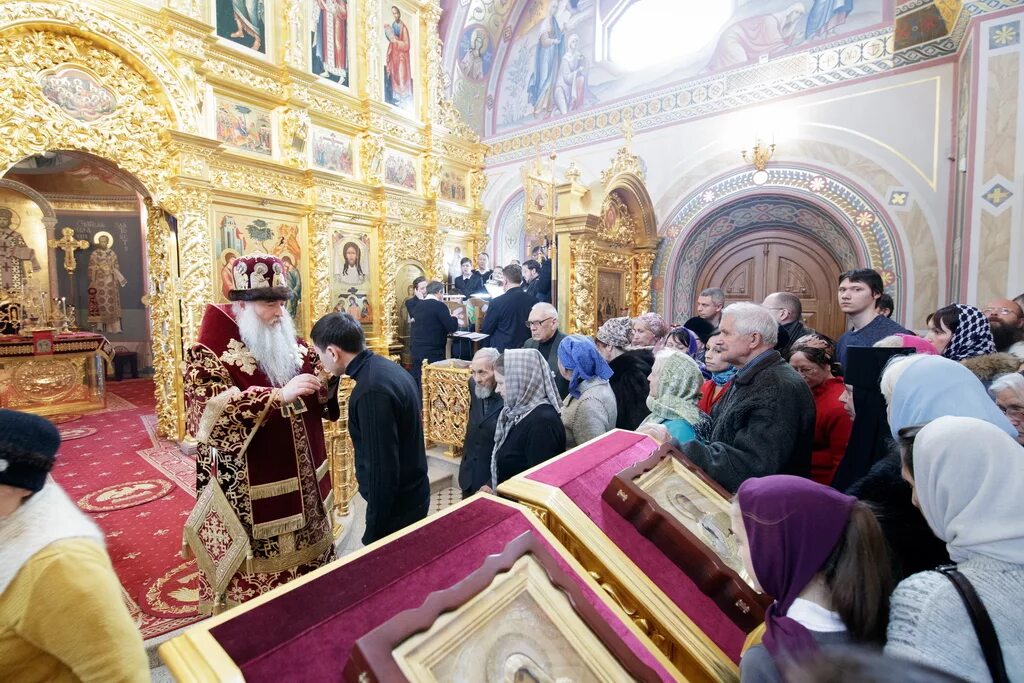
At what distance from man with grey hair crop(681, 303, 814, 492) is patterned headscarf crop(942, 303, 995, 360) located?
5.36 feet

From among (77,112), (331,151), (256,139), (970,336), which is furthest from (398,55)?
(970,336)

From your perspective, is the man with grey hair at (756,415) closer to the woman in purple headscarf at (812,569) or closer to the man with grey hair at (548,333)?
the woman in purple headscarf at (812,569)

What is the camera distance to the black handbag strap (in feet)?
2.69

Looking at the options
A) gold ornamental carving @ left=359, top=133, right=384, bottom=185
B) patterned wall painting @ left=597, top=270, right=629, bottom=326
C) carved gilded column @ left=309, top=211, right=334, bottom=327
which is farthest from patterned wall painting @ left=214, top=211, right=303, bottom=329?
patterned wall painting @ left=597, top=270, right=629, bottom=326

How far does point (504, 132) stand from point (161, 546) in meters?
9.98

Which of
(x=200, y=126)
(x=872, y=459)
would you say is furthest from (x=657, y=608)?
(x=200, y=126)

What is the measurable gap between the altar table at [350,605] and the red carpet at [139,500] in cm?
256

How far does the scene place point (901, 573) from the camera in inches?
45.9

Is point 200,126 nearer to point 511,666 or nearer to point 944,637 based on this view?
point 511,666

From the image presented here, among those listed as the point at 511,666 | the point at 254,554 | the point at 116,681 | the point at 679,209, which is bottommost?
the point at 254,554

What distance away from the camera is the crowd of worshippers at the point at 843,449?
0.89 m

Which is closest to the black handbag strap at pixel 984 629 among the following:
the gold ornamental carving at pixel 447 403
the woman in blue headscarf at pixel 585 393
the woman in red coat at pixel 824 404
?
the woman in blue headscarf at pixel 585 393

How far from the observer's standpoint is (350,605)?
93 centimetres

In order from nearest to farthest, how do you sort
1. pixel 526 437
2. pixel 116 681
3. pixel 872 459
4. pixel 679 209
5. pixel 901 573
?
pixel 116 681 → pixel 901 573 → pixel 872 459 → pixel 526 437 → pixel 679 209
